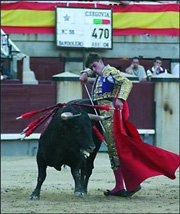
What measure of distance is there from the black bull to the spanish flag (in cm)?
774

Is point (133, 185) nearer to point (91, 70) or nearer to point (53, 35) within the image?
point (91, 70)

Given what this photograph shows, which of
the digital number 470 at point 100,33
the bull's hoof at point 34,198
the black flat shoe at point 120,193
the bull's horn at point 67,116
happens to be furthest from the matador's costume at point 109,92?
the digital number 470 at point 100,33

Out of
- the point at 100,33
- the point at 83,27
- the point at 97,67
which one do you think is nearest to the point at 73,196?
the point at 97,67

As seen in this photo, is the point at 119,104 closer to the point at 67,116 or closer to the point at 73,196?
the point at 67,116

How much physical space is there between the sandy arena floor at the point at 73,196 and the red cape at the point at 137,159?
0.66 feet

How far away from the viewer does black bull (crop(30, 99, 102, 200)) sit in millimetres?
5988

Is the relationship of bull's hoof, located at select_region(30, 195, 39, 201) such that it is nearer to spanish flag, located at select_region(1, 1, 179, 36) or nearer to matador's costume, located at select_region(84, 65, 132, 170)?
matador's costume, located at select_region(84, 65, 132, 170)

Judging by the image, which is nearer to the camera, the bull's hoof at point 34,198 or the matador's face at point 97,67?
A: the bull's hoof at point 34,198

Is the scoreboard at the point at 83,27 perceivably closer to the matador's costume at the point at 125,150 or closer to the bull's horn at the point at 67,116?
the matador's costume at the point at 125,150

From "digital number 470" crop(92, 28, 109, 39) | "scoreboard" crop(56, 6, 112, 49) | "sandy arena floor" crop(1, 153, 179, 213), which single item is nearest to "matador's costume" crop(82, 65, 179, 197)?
"sandy arena floor" crop(1, 153, 179, 213)

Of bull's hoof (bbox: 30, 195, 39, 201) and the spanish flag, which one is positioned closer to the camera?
bull's hoof (bbox: 30, 195, 39, 201)

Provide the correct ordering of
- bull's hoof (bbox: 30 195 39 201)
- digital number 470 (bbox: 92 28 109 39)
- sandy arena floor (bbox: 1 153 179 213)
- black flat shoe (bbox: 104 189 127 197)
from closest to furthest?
1. sandy arena floor (bbox: 1 153 179 213)
2. bull's hoof (bbox: 30 195 39 201)
3. black flat shoe (bbox: 104 189 127 197)
4. digital number 470 (bbox: 92 28 109 39)

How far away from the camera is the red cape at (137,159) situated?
6.43m

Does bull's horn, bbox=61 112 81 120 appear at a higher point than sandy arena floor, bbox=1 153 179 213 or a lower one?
higher
